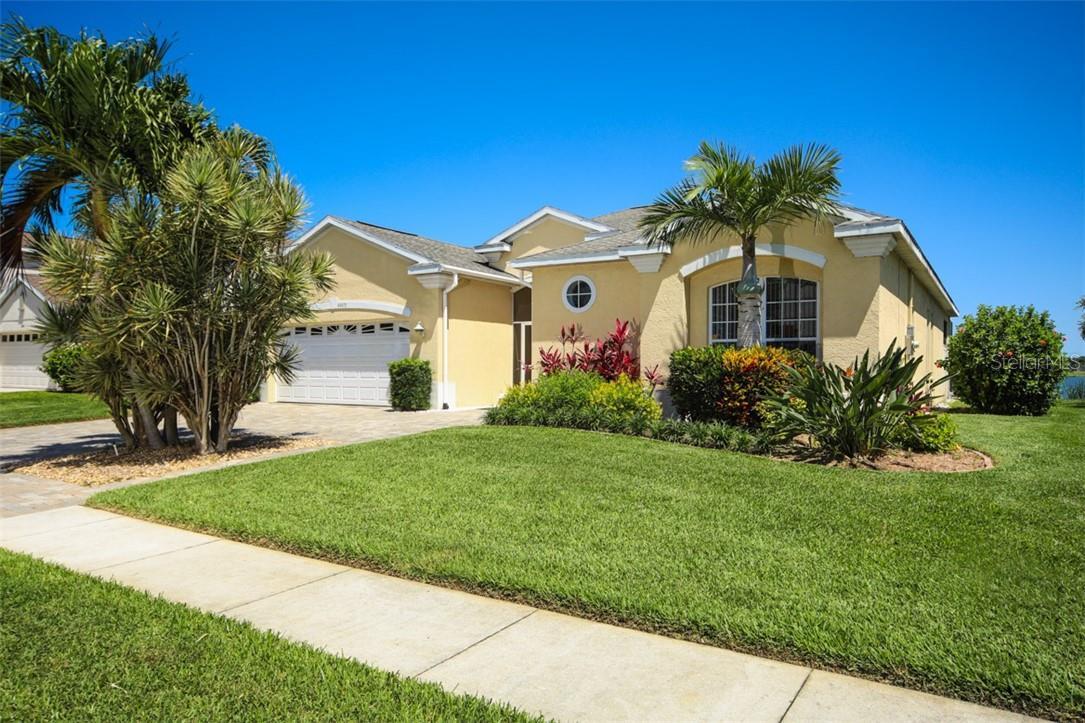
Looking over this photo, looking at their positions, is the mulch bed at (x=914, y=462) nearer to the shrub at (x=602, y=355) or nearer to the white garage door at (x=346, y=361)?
the shrub at (x=602, y=355)

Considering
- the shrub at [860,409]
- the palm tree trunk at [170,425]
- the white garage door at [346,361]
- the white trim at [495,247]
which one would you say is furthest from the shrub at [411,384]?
the shrub at [860,409]

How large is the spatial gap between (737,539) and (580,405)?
298 inches

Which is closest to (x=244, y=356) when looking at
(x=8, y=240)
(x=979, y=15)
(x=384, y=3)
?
(x=8, y=240)

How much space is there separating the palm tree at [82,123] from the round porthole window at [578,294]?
8287 millimetres

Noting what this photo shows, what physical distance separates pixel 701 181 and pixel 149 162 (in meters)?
8.99

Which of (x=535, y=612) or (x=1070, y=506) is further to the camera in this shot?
(x=1070, y=506)

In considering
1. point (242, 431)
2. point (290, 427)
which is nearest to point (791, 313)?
point (290, 427)

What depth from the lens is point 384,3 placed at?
12070 mm

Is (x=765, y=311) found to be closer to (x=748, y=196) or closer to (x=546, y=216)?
(x=748, y=196)

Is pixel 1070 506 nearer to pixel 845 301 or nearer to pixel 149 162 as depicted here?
pixel 845 301

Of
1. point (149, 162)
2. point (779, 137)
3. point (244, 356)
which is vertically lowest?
point (244, 356)

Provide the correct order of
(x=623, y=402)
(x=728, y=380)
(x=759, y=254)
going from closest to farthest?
(x=728, y=380) → (x=623, y=402) → (x=759, y=254)

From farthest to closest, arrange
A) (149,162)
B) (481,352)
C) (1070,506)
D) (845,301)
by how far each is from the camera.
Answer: (481,352) → (845,301) → (149,162) → (1070,506)

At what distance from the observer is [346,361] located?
68.4ft
